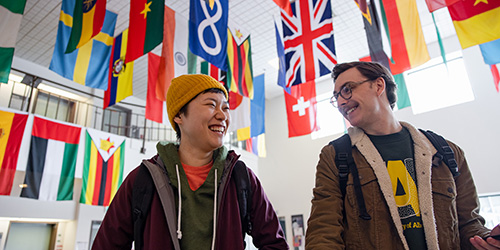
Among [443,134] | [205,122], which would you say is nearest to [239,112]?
[205,122]

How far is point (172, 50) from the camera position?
4738mm

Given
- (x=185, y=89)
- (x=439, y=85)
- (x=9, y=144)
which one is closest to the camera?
(x=185, y=89)

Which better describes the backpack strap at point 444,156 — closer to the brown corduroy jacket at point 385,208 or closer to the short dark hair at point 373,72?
the brown corduroy jacket at point 385,208

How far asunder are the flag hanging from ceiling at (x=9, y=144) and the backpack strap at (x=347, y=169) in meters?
6.37

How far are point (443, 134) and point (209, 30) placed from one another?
7.08m

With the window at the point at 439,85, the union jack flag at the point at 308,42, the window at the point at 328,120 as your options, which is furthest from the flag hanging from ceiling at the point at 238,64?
the window at the point at 328,120

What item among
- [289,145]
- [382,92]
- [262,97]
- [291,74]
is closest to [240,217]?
[382,92]

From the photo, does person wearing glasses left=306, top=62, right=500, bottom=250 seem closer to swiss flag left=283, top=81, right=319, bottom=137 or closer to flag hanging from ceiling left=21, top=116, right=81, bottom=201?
swiss flag left=283, top=81, right=319, bottom=137

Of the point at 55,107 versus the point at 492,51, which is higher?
the point at 55,107

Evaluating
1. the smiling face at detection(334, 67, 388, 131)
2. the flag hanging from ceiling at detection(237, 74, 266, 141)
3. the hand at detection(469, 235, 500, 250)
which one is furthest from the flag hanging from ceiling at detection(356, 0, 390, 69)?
the hand at detection(469, 235, 500, 250)

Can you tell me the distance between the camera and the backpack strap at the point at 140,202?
133 centimetres

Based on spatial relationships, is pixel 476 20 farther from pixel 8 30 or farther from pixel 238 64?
pixel 8 30

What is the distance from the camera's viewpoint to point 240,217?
1410 millimetres

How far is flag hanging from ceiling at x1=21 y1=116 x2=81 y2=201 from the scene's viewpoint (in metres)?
6.03
